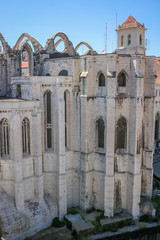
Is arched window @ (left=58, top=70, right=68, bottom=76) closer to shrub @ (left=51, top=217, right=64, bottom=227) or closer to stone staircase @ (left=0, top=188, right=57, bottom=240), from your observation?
stone staircase @ (left=0, top=188, right=57, bottom=240)

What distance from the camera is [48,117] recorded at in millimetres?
21219

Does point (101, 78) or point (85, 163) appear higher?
point (101, 78)

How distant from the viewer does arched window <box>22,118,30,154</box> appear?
65.2 feet

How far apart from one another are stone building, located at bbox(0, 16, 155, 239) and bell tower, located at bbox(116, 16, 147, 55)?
57.0ft

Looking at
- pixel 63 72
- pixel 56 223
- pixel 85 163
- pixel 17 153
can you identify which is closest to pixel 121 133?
pixel 85 163

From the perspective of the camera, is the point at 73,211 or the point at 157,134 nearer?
the point at 73,211

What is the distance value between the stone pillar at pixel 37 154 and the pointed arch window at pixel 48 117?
1057mm

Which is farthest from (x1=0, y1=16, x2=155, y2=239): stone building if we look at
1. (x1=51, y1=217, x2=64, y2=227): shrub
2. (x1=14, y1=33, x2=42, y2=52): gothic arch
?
(x1=14, y1=33, x2=42, y2=52): gothic arch

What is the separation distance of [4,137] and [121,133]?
10.1m

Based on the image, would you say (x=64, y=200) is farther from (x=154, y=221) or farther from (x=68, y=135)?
(x=154, y=221)

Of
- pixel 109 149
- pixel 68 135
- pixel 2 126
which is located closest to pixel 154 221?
pixel 109 149

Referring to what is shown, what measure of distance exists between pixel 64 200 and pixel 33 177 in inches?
140

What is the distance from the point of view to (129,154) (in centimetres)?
2123

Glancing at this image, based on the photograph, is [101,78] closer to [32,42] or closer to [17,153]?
[32,42]
